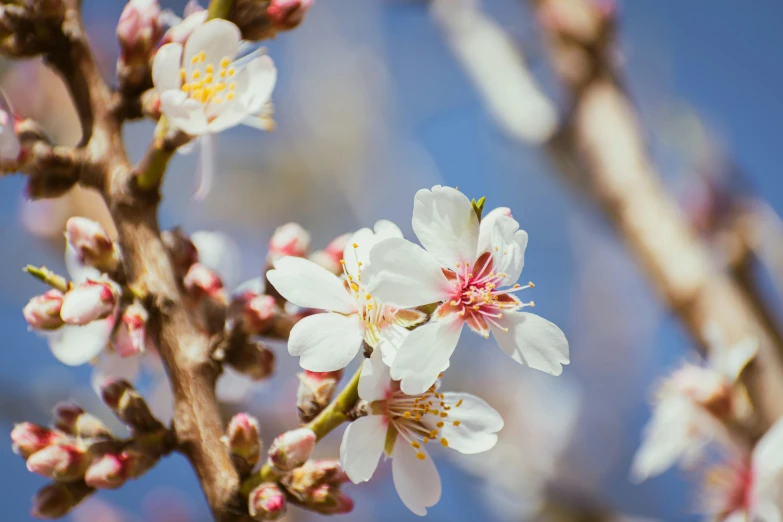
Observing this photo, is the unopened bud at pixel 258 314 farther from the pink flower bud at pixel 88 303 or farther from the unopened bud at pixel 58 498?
the unopened bud at pixel 58 498

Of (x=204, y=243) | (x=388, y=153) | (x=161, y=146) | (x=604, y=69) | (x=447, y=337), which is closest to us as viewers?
(x=447, y=337)

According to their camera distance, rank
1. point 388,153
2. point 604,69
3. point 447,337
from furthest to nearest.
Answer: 1. point 388,153
2. point 604,69
3. point 447,337

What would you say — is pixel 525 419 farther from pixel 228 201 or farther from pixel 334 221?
pixel 228 201

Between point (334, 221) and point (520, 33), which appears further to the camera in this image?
point (334, 221)

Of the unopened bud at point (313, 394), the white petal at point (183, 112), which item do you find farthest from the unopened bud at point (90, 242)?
the unopened bud at point (313, 394)

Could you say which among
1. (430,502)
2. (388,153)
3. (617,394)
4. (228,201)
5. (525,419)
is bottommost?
(525,419)

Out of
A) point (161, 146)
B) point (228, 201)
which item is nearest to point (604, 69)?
point (161, 146)

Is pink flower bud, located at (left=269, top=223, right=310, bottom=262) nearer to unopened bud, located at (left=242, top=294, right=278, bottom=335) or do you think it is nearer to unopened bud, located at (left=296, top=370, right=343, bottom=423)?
unopened bud, located at (left=242, top=294, right=278, bottom=335)
